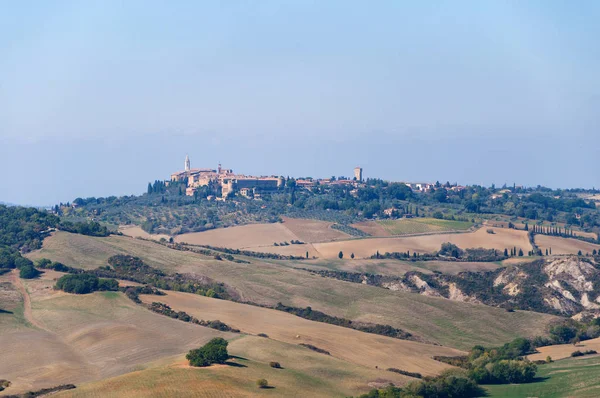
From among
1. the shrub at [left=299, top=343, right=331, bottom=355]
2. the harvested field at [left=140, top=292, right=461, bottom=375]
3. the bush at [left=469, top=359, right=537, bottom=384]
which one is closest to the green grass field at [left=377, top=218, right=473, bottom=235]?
the harvested field at [left=140, top=292, right=461, bottom=375]

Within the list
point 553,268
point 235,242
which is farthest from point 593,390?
point 235,242

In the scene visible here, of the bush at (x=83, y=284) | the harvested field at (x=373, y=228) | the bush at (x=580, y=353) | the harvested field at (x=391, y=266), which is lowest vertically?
the bush at (x=580, y=353)

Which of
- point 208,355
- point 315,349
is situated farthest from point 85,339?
point 315,349

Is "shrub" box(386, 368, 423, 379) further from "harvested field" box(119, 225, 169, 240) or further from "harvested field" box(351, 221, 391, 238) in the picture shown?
"harvested field" box(119, 225, 169, 240)

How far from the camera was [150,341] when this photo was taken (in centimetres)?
7606

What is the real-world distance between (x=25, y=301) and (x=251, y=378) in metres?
41.6

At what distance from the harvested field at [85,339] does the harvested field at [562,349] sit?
31.1 meters

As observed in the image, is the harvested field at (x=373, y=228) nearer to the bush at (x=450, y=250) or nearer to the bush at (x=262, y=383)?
the bush at (x=450, y=250)

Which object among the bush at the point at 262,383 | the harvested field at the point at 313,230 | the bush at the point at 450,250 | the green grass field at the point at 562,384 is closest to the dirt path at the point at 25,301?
the bush at the point at 262,383

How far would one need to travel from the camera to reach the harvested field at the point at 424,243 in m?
157

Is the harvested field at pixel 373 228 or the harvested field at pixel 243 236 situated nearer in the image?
the harvested field at pixel 243 236

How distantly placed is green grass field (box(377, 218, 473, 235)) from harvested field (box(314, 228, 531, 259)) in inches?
252

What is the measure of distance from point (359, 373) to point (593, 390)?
57.8 ft

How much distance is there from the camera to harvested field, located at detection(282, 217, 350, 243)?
559 feet
